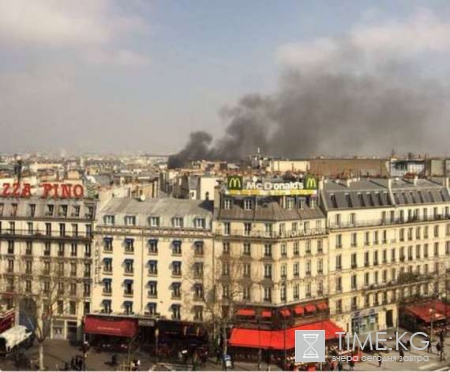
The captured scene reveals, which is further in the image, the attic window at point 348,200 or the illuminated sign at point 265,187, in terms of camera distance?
the attic window at point 348,200

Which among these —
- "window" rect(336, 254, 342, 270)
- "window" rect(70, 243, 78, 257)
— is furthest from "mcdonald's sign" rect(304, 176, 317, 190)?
"window" rect(70, 243, 78, 257)

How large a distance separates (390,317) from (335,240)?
7.93 m

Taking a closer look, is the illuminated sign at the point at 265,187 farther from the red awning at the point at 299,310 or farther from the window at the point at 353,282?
the red awning at the point at 299,310

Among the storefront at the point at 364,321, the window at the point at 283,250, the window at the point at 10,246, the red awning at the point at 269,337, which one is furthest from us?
the window at the point at 10,246

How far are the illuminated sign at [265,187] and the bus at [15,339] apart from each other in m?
15.5

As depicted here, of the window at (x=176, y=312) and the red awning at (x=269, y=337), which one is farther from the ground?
the window at (x=176, y=312)

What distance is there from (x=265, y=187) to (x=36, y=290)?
16210 mm

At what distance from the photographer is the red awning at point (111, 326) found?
4594cm

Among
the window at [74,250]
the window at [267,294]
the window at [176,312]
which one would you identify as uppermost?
the window at [74,250]

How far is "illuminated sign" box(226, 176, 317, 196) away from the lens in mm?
45438

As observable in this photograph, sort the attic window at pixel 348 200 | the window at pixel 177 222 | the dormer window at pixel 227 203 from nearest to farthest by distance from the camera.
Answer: the dormer window at pixel 227 203 → the window at pixel 177 222 → the attic window at pixel 348 200

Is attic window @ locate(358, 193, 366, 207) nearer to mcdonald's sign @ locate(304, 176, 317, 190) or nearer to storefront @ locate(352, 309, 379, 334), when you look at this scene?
mcdonald's sign @ locate(304, 176, 317, 190)

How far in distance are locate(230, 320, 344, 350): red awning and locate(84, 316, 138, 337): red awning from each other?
6.66 meters

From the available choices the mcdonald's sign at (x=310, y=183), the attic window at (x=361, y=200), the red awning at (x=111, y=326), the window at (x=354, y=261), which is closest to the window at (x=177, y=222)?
the red awning at (x=111, y=326)
